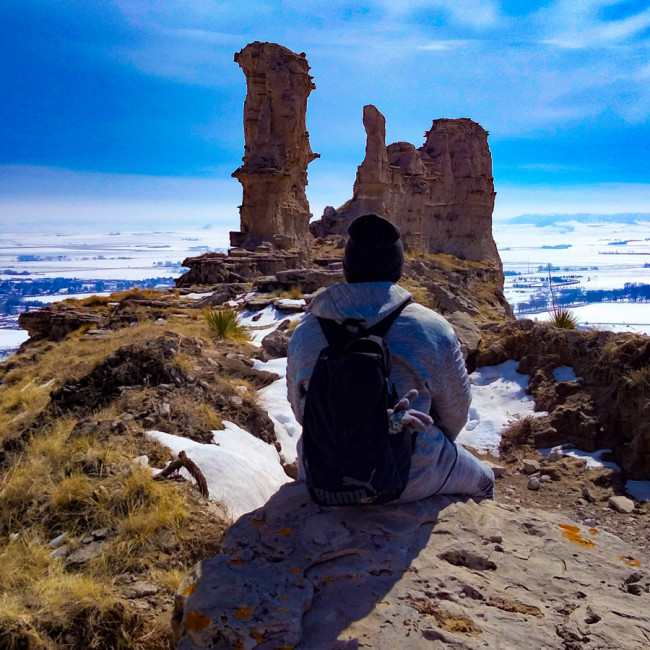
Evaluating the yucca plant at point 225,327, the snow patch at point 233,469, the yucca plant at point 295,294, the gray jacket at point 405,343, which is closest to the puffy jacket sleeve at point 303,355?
the gray jacket at point 405,343

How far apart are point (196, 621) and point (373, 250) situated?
5.51 feet

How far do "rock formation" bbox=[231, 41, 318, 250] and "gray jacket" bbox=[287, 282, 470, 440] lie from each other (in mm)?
25827

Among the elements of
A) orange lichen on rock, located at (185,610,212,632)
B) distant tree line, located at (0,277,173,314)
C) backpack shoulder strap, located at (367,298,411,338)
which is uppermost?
backpack shoulder strap, located at (367,298,411,338)

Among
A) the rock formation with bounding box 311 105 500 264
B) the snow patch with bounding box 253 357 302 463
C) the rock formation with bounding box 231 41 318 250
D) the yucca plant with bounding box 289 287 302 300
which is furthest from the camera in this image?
the rock formation with bounding box 311 105 500 264

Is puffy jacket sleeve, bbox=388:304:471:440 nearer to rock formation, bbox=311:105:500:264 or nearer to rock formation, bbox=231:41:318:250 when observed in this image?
rock formation, bbox=231:41:318:250

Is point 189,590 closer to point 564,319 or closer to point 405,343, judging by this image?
point 405,343

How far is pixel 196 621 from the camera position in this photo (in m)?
2.00

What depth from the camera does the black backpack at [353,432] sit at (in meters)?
2.23

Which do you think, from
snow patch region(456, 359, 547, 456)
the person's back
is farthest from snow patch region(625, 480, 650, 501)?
the person's back

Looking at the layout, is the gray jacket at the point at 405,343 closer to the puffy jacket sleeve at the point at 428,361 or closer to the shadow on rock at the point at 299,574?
the puffy jacket sleeve at the point at 428,361

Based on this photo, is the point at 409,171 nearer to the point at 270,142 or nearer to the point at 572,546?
the point at 270,142

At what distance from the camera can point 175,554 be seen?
115 inches

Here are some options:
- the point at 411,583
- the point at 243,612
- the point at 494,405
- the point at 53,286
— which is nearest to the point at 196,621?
the point at 243,612

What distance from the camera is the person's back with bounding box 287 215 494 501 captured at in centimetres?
258
